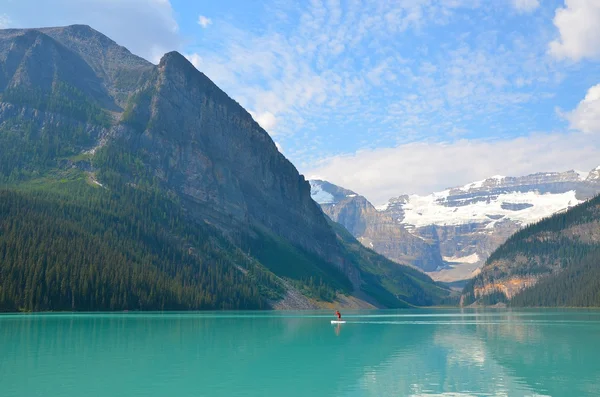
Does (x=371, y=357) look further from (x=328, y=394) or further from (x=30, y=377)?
(x=30, y=377)

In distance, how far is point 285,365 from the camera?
63.1 metres

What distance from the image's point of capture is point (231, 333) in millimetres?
104812

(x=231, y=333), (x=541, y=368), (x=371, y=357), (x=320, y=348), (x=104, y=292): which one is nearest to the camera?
(x=541, y=368)

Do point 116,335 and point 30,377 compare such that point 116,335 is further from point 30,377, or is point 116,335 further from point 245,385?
point 245,385

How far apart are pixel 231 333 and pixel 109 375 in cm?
5186

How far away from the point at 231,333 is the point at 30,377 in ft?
181

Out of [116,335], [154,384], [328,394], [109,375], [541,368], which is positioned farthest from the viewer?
[116,335]

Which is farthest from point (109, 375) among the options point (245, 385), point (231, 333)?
point (231, 333)

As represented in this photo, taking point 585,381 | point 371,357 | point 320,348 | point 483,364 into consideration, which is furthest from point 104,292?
point 585,381

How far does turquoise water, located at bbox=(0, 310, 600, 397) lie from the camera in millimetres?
48062

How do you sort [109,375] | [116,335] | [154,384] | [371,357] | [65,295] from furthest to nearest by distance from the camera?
[65,295], [116,335], [371,357], [109,375], [154,384]

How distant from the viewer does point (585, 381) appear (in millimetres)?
52312

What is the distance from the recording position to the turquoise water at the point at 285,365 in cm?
4806

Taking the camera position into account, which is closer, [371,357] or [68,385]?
[68,385]
